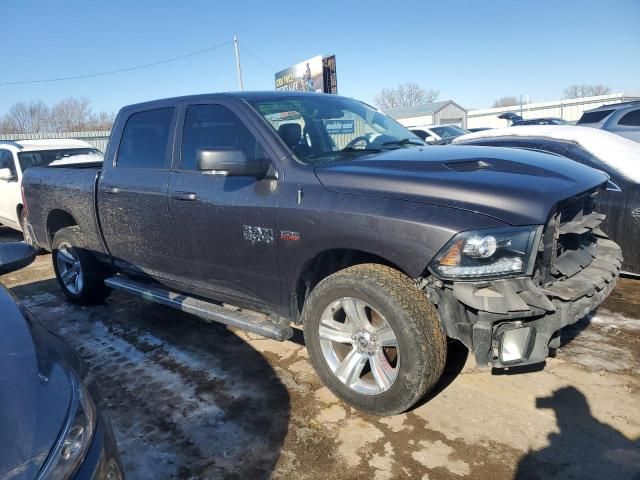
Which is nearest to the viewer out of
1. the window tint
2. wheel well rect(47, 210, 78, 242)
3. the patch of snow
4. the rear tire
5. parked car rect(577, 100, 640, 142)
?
the patch of snow

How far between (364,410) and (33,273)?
234 inches

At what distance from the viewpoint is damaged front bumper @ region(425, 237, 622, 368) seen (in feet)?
7.77

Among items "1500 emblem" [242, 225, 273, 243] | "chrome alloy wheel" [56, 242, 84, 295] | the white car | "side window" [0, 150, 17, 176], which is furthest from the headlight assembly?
"side window" [0, 150, 17, 176]

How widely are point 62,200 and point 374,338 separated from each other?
3.80 metres

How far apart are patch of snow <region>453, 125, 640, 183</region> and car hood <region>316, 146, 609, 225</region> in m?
1.62

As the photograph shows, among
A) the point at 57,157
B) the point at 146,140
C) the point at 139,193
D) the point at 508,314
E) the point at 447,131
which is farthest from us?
the point at 447,131

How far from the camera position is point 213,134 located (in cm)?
362

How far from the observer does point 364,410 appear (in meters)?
2.87

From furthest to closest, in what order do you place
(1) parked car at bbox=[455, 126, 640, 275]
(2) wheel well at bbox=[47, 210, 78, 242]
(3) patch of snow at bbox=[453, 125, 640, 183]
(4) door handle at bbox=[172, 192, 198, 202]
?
(2) wheel well at bbox=[47, 210, 78, 242] < (3) patch of snow at bbox=[453, 125, 640, 183] < (1) parked car at bbox=[455, 126, 640, 275] < (4) door handle at bbox=[172, 192, 198, 202]

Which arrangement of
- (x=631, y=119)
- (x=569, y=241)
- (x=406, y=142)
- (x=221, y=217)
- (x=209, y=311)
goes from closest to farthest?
1. (x=569, y=241)
2. (x=221, y=217)
3. (x=209, y=311)
4. (x=406, y=142)
5. (x=631, y=119)

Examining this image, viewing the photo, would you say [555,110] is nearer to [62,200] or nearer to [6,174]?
[6,174]

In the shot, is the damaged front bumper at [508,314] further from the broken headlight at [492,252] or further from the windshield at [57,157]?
the windshield at [57,157]

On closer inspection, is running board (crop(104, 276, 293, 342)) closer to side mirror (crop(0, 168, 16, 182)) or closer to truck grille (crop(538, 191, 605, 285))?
truck grille (crop(538, 191, 605, 285))

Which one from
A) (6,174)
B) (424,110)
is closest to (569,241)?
(6,174)
